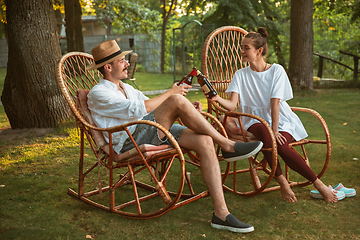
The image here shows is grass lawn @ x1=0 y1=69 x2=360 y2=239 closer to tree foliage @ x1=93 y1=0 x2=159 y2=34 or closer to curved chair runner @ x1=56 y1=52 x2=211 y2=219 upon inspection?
curved chair runner @ x1=56 y1=52 x2=211 y2=219

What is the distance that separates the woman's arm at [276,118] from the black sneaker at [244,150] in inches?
13.5

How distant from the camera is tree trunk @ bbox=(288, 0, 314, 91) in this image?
23.1 feet

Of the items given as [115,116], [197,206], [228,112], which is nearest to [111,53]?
[115,116]

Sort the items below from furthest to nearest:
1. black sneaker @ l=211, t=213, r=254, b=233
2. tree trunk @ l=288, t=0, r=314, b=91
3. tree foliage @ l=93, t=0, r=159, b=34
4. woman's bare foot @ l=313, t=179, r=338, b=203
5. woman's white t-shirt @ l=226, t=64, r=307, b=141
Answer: tree foliage @ l=93, t=0, r=159, b=34, tree trunk @ l=288, t=0, r=314, b=91, woman's white t-shirt @ l=226, t=64, r=307, b=141, woman's bare foot @ l=313, t=179, r=338, b=203, black sneaker @ l=211, t=213, r=254, b=233

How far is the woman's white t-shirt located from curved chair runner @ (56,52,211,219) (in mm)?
645

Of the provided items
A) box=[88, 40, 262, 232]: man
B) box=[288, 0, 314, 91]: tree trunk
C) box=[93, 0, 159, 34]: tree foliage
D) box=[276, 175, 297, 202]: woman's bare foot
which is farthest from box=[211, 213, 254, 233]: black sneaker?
box=[93, 0, 159, 34]: tree foliage

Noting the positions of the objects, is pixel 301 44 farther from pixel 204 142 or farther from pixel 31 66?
pixel 204 142

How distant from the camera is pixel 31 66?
13.7 feet

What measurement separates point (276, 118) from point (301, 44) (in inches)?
208

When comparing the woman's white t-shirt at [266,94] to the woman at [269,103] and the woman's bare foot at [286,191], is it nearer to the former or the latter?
the woman at [269,103]

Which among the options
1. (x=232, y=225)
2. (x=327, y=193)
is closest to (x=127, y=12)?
(x=327, y=193)

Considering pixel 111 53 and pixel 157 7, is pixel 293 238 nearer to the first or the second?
pixel 111 53

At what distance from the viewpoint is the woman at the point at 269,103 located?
2.36 metres

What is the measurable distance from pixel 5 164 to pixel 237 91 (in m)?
2.28
